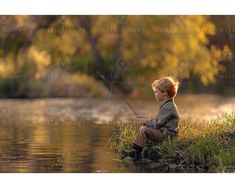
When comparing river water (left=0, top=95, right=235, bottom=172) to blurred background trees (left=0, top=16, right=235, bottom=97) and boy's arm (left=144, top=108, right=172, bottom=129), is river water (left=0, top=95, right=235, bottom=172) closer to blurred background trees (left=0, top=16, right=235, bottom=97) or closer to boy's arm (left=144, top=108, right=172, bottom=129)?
blurred background trees (left=0, top=16, right=235, bottom=97)

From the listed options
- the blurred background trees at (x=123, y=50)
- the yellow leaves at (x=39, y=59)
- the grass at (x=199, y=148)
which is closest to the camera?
the grass at (x=199, y=148)

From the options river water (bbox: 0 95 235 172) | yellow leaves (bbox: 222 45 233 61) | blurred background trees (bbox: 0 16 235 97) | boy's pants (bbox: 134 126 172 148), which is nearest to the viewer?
river water (bbox: 0 95 235 172)

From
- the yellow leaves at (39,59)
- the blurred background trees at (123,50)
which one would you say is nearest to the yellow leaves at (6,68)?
the blurred background trees at (123,50)

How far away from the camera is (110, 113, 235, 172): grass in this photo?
29.3 feet

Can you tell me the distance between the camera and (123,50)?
12773mm

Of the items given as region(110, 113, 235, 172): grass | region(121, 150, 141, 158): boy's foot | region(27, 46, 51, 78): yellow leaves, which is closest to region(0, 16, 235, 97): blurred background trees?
region(27, 46, 51, 78): yellow leaves

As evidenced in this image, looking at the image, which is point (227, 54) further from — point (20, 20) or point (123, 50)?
point (20, 20)

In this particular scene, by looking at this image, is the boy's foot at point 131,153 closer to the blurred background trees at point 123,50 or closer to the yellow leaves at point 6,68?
the blurred background trees at point 123,50

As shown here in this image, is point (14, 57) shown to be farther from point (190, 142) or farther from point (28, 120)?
point (190, 142)

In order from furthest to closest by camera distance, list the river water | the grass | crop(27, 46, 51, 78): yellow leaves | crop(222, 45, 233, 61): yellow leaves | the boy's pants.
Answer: crop(27, 46, 51, 78): yellow leaves → crop(222, 45, 233, 61): yellow leaves → the boy's pants → the river water → the grass

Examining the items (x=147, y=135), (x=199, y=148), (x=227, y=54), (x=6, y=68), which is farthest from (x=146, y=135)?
(x=6, y=68)

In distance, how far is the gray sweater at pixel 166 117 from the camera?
30.3ft

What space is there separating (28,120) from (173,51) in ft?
7.63

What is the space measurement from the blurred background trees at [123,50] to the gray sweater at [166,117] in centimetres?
167
